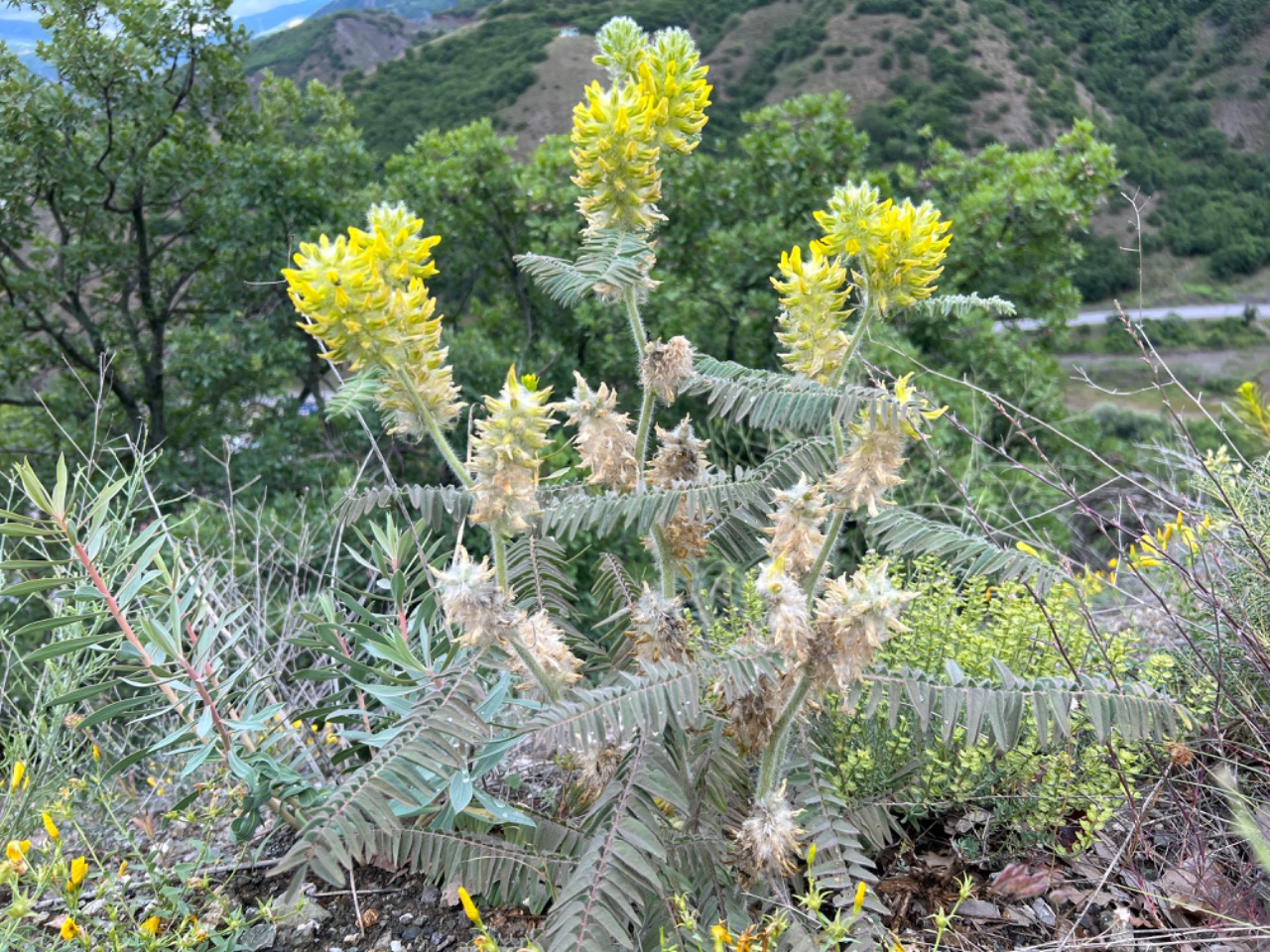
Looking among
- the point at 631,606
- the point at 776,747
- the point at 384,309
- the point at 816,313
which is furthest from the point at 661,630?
the point at 384,309

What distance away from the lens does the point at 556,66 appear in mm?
15703

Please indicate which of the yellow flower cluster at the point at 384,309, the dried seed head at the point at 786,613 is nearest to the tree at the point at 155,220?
the yellow flower cluster at the point at 384,309

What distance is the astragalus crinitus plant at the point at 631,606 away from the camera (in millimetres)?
1169

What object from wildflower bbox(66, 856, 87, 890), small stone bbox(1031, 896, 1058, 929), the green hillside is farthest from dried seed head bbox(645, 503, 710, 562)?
the green hillside

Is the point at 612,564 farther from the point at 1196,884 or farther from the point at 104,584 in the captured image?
the point at 1196,884

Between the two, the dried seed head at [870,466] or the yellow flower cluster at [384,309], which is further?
the dried seed head at [870,466]

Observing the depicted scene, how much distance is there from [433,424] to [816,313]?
0.63 metres

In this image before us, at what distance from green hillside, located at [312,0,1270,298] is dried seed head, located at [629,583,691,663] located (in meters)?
11.5

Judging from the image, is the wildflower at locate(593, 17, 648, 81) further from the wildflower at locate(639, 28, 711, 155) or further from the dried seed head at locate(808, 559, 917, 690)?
the dried seed head at locate(808, 559, 917, 690)

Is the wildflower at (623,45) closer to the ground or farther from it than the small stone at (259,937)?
farther from it

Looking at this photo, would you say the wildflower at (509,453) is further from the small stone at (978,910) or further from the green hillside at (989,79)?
the green hillside at (989,79)

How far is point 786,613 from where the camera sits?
1221 millimetres

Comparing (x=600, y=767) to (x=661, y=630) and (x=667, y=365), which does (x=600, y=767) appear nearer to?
(x=661, y=630)

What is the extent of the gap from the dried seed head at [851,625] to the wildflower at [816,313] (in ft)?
1.18
